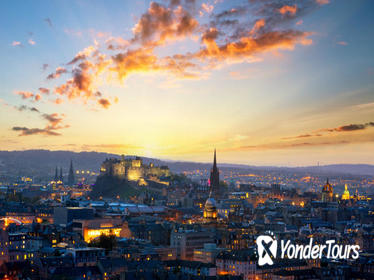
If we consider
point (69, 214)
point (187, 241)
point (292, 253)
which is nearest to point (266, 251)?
point (292, 253)

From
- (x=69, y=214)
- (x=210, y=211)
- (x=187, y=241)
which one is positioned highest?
(x=210, y=211)

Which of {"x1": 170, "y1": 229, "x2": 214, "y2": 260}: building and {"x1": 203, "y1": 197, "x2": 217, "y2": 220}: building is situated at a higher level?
{"x1": 203, "y1": 197, "x2": 217, "y2": 220}: building

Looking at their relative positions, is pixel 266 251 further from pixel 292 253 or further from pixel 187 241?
pixel 187 241

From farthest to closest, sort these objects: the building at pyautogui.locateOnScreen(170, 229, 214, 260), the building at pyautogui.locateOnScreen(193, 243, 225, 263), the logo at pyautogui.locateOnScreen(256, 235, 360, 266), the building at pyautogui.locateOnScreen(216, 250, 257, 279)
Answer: the building at pyautogui.locateOnScreen(170, 229, 214, 260)
the building at pyautogui.locateOnScreen(193, 243, 225, 263)
the building at pyautogui.locateOnScreen(216, 250, 257, 279)
the logo at pyautogui.locateOnScreen(256, 235, 360, 266)

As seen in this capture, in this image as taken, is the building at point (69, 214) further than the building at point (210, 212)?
Yes

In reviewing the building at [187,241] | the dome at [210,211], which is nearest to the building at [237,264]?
the building at [187,241]

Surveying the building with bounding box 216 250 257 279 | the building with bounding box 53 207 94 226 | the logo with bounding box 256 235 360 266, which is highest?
the building with bounding box 53 207 94 226

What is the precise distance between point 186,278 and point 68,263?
678 inches

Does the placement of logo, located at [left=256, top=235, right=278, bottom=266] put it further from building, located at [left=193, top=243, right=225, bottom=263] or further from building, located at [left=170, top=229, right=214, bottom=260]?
building, located at [left=170, top=229, right=214, bottom=260]

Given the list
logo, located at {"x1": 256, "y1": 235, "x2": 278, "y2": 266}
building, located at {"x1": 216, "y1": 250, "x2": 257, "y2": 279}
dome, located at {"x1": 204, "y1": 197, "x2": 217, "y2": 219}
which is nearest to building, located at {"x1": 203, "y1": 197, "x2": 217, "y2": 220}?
dome, located at {"x1": 204, "y1": 197, "x2": 217, "y2": 219}

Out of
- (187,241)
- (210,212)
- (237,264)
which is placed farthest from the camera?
(210,212)

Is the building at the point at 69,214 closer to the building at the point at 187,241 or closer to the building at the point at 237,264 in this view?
the building at the point at 187,241

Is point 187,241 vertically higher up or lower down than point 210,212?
lower down

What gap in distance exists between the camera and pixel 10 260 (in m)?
98.8
